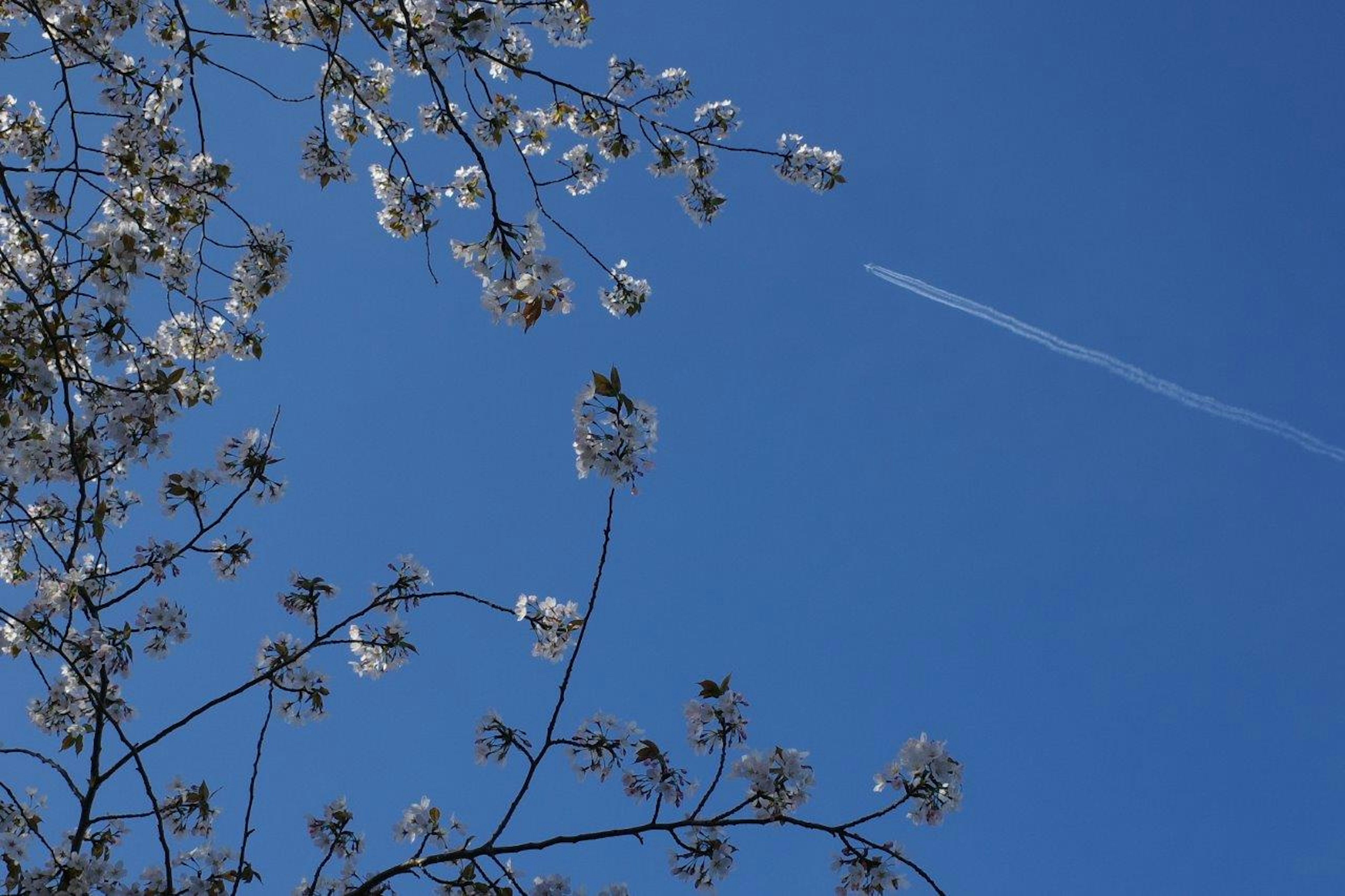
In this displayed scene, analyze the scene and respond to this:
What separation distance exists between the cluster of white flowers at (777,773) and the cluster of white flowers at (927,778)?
375mm

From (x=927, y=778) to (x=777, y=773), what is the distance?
614 mm

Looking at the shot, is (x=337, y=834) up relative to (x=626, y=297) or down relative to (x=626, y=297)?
down

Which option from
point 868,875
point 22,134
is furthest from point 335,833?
point 22,134

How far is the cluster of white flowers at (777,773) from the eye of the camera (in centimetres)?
391

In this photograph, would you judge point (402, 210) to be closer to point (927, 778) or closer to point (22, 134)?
point (22, 134)

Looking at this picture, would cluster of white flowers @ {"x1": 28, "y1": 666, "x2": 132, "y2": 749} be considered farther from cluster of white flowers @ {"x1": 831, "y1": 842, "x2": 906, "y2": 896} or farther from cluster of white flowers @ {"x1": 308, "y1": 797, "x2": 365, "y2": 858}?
cluster of white flowers @ {"x1": 831, "y1": 842, "x2": 906, "y2": 896}

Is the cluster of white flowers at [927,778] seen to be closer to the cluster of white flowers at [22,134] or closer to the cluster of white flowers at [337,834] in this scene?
the cluster of white flowers at [337,834]

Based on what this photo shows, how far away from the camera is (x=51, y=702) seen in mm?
5383

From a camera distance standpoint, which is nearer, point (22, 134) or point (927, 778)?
point (927, 778)

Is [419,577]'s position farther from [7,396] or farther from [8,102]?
[8,102]

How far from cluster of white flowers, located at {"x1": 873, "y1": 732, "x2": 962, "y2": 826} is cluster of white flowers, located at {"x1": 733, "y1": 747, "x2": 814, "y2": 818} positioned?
37 cm

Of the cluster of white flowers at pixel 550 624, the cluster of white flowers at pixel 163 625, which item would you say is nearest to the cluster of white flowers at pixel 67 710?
the cluster of white flowers at pixel 163 625

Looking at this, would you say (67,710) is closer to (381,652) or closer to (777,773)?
(381,652)

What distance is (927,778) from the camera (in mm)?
3924
